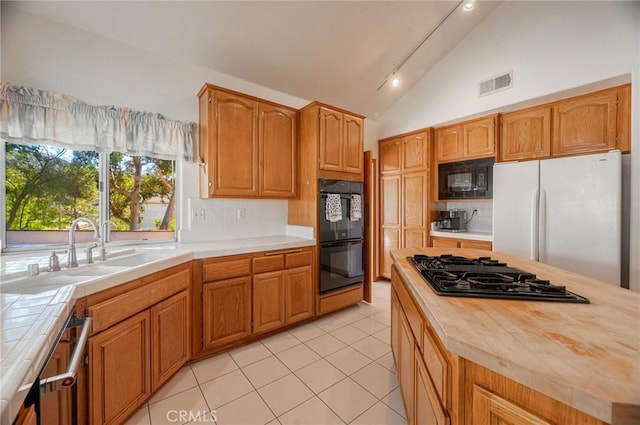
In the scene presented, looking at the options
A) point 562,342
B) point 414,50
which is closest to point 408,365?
point 562,342

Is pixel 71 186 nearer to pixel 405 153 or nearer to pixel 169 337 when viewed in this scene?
pixel 169 337

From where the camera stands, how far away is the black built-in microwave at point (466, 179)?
123 inches

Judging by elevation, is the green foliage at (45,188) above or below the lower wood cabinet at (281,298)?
above

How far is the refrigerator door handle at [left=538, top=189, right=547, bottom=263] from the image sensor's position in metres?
2.43

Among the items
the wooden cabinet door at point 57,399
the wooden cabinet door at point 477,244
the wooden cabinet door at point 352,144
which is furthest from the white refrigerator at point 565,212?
the wooden cabinet door at point 57,399

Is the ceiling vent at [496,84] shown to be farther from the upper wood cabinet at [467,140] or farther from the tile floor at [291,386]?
the tile floor at [291,386]

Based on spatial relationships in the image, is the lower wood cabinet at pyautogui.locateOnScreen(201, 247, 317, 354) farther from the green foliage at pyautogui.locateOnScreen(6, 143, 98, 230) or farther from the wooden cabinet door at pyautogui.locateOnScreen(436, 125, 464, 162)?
the wooden cabinet door at pyautogui.locateOnScreen(436, 125, 464, 162)

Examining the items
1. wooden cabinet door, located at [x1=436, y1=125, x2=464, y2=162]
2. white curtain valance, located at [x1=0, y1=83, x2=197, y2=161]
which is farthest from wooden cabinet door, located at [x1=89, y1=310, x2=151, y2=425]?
wooden cabinet door, located at [x1=436, y1=125, x2=464, y2=162]

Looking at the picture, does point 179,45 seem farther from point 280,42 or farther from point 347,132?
point 347,132

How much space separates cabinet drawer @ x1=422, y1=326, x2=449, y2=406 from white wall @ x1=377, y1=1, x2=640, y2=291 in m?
2.51

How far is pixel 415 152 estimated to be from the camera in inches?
146

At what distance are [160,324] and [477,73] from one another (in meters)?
4.13

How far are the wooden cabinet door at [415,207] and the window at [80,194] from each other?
3.01 metres

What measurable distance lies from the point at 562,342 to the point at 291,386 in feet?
5.41
